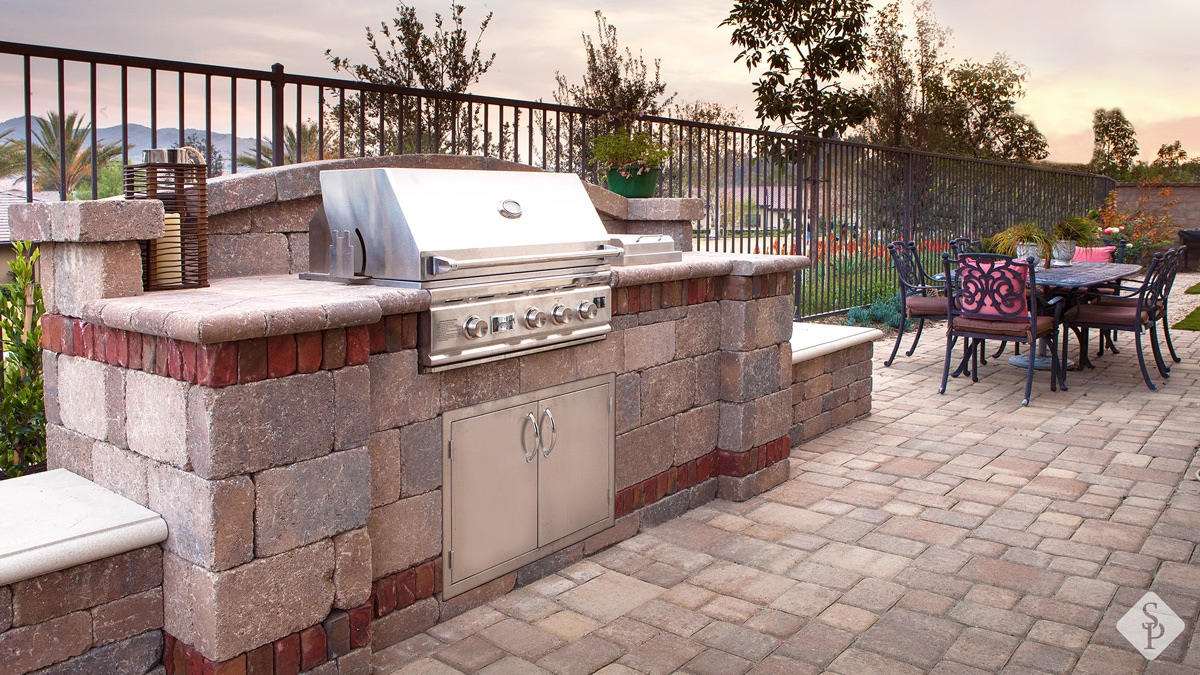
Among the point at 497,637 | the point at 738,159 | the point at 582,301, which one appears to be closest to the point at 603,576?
the point at 497,637

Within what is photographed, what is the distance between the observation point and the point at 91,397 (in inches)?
107

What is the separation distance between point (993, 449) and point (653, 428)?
2.46m

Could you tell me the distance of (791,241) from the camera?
29.7ft

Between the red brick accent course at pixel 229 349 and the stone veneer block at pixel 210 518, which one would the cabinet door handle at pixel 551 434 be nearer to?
the red brick accent course at pixel 229 349

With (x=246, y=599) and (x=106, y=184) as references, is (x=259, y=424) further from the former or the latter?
(x=106, y=184)

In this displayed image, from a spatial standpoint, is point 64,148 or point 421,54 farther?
point 421,54

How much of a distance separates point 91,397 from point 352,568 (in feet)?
2.96

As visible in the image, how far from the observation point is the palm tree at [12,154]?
11.7 feet

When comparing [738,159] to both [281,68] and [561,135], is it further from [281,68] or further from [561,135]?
[281,68]

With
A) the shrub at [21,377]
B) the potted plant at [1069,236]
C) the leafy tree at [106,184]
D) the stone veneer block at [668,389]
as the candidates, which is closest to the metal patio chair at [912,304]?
the potted plant at [1069,236]

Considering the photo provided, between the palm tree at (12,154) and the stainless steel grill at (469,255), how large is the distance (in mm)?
1311

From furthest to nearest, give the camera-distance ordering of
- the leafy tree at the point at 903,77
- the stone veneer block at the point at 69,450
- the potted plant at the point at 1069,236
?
the leafy tree at the point at 903,77 → the potted plant at the point at 1069,236 → the stone veneer block at the point at 69,450

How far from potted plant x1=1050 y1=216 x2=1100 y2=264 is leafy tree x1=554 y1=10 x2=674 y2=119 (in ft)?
14.5

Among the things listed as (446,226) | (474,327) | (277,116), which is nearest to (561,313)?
(474,327)
